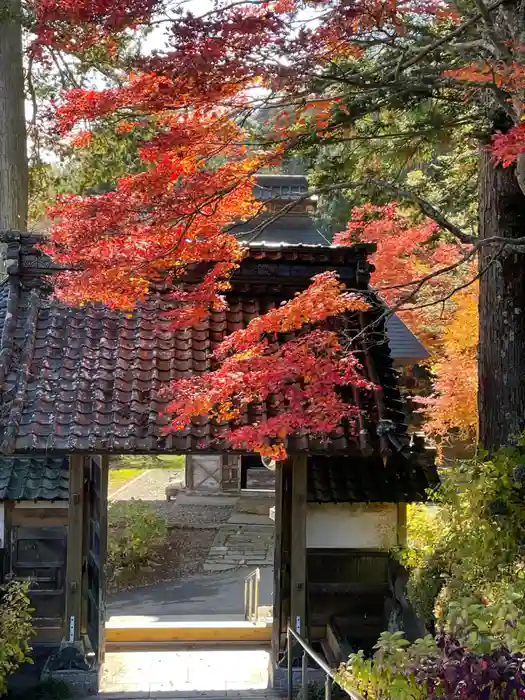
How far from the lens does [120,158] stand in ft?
50.1

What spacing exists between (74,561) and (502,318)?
554 centimetres

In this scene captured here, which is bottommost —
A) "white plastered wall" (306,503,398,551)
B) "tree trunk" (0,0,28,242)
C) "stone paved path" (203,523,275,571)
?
"stone paved path" (203,523,275,571)

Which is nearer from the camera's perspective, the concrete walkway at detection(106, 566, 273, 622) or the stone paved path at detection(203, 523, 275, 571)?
the concrete walkway at detection(106, 566, 273, 622)

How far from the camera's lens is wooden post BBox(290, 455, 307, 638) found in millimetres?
8070

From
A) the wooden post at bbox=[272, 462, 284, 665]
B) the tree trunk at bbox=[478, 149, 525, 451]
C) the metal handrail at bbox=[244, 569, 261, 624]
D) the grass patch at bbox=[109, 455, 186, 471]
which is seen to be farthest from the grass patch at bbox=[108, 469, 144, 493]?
the tree trunk at bbox=[478, 149, 525, 451]

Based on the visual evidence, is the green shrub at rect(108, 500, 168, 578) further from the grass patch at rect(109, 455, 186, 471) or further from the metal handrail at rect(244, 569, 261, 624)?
the grass patch at rect(109, 455, 186, 471)

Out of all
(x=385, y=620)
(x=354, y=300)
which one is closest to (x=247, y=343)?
(x=354, y=300)

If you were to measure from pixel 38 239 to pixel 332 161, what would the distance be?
12.4 ft

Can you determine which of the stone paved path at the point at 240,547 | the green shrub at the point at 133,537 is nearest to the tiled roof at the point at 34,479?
the green shrub at the point at 133,537

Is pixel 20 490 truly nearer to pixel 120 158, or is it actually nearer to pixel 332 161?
pixel 332 161

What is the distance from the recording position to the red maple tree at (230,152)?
5.88 meters

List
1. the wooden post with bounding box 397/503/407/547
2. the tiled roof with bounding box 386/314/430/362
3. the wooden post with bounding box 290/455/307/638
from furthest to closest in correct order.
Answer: the tiled roof with bounding box 386/314/430/362
the wooden post with bounding box 397/503/407/547
the wooden post with bounding box 290/455/307/638

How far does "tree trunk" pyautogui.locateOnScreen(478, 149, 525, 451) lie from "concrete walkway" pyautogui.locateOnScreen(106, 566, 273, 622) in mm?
5493

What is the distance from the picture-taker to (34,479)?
26.8 ft
